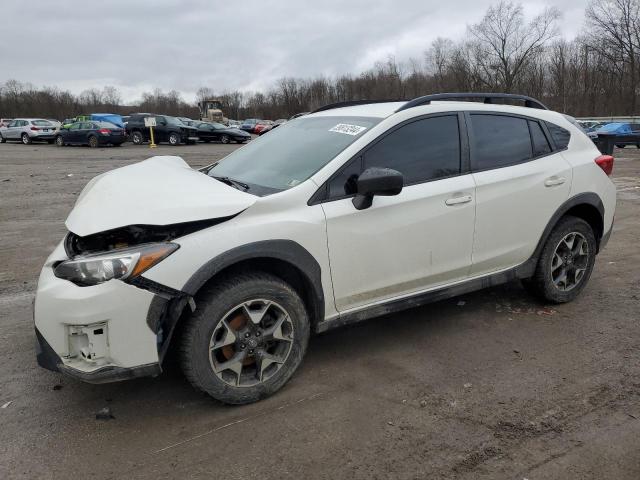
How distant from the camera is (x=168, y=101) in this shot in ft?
330

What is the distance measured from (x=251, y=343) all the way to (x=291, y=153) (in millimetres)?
1422

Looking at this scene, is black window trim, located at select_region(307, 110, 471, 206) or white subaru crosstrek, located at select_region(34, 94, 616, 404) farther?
black window trim, located at select_region(307, 110, 471, 206)

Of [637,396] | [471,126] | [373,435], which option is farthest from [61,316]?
[637,396]

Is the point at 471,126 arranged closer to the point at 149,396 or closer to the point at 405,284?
the point at 405,284

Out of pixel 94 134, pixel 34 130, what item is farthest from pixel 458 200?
pixel 34 130

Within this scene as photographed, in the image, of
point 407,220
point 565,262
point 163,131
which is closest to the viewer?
point 407,220

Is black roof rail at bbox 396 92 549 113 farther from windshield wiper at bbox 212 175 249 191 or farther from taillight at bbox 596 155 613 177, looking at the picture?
windshield wiper at bbox 212 175 249 191

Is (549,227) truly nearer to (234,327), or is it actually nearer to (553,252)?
(553,252)

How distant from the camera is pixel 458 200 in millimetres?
3674

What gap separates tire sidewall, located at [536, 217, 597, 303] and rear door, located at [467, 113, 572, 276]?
0.63 feet

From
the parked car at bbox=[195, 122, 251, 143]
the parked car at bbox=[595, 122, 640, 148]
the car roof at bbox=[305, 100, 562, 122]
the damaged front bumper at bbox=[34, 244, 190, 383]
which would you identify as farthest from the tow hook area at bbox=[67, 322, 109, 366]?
the parked car at bbox=[195, 122, 251, 143]

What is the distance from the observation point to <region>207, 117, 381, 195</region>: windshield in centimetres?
340

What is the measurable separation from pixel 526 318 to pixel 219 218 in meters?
2.82

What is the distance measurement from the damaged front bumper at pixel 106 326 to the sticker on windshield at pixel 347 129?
5.28 ft
